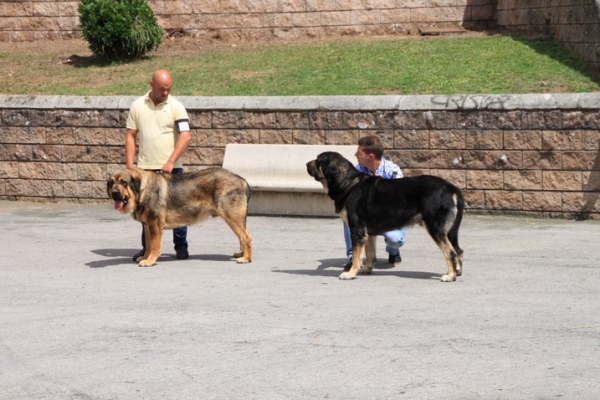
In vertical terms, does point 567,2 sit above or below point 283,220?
above

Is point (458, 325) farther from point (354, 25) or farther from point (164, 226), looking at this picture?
point (354, 25)

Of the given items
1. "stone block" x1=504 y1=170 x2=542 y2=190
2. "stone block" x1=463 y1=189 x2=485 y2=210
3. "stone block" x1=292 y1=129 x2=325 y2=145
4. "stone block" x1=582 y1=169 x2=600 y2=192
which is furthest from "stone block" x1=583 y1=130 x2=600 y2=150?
"stone block" x1=292 y1=129 x2=325 y2=145

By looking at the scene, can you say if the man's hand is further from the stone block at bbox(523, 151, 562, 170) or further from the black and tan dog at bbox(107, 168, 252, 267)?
the stone block at bbox(523, 151, 562, 170)

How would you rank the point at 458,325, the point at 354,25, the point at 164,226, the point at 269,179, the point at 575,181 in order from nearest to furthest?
the point at 458,325
the point at 164,226
the point at 575,181
the point at 269,179
the point at 354,25

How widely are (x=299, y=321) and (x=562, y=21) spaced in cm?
1198

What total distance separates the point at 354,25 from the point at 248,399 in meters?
16.6

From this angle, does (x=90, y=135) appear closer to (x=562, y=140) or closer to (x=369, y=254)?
(x=562, y=140)

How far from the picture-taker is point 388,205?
971cm

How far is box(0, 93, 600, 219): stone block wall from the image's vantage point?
13.5m

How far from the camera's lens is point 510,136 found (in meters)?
13.8

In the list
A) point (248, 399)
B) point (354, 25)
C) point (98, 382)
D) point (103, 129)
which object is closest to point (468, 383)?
point (248, 399)

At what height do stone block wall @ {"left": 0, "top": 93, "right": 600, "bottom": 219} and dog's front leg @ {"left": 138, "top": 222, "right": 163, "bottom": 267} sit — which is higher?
stone block wall @ {"left": 0, "top": 93, "right": 600, "bottom": 219}

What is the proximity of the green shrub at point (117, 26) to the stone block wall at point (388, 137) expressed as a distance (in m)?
3.87

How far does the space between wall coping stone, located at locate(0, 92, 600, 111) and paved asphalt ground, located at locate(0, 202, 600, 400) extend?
182 cm
